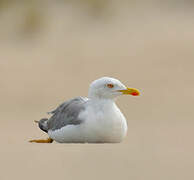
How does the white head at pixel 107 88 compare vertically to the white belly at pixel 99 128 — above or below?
above

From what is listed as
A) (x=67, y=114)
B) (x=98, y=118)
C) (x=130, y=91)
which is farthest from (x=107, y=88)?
(x=67, y=114)

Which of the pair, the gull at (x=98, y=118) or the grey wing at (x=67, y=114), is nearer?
the gull at (x=98, y=118)

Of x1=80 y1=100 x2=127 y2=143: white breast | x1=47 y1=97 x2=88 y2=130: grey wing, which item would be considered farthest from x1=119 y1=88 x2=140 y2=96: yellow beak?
x1=47 y1=97 x2=88 y2=130: grey wing

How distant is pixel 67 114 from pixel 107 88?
1.79 feet

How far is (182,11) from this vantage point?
86.6ft

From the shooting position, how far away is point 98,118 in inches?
Answer: 299

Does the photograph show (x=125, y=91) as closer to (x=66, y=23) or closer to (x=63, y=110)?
(x=63, y=110)

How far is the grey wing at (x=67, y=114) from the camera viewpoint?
25.5ft

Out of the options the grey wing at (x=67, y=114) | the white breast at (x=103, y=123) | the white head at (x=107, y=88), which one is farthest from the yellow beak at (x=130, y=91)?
the grey wing at (x=67, y=114)

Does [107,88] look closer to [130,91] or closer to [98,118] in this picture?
[130,91]

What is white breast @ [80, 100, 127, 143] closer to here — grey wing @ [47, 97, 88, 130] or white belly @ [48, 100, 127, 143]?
white belly @ [48, 100, 127, 143]

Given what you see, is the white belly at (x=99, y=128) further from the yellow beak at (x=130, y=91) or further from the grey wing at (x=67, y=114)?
the yellow beak at (x=130, y=91)

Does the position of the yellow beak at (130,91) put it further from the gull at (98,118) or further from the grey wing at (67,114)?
the grey wing at (67,114)

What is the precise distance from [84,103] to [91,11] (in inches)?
808
